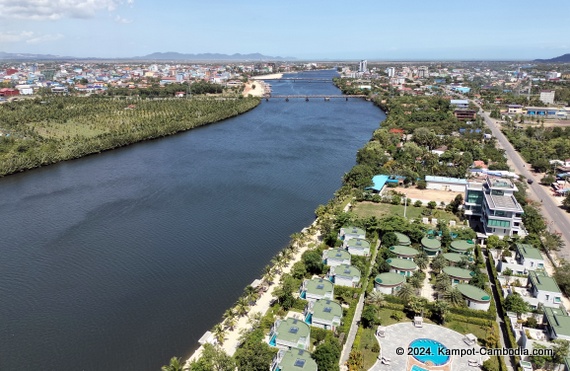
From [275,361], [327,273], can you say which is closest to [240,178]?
[327,273]

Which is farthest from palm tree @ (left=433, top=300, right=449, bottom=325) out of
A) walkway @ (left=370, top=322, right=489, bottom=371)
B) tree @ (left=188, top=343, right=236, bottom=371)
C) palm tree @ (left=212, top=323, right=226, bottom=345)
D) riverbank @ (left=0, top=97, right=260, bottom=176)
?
riverbank @ (left=0, top=97, right=260, bottom=176)

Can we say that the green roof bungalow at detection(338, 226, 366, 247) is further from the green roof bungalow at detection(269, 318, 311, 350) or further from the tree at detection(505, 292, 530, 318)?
the green roof bungalow at detection(269, 318, 311, 350)

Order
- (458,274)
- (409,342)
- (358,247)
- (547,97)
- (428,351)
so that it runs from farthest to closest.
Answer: (547,97), (358,247), (458,274), (409,342), (428,351)

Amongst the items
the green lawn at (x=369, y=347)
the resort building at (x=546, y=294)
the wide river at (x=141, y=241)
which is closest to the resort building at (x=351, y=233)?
the wide river at (x=141, y=241)

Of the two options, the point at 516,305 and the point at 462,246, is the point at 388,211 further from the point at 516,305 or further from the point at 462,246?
the point at 516,305

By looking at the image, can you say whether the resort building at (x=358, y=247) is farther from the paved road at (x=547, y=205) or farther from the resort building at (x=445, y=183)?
the resort building at (x=445, y=183)

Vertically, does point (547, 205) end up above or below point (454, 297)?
above

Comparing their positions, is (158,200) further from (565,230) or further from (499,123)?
(499,123)

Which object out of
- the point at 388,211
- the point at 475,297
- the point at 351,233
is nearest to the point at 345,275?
the point at 351,233
